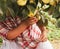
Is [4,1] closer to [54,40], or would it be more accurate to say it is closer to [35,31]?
[35,31]

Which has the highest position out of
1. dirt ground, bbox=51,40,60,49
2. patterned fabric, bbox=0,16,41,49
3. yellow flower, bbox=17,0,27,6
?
yellow flower, bbox=17,0,27,6

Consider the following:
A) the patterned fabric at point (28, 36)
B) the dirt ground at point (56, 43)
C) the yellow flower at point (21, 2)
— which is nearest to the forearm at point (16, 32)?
the patterned fabric at point (28, 36)

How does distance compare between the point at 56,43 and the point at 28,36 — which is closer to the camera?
the point at 28,36

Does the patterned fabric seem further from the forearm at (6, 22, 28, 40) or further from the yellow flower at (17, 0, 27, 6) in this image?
the yellow flower at (17, 0, 27, 6)

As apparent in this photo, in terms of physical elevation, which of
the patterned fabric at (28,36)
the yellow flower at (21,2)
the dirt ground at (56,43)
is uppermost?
the yellow flower at (21,2)

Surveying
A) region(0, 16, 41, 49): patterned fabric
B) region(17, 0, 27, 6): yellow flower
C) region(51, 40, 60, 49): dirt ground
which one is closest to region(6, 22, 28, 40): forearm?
region(0, 16, 41, 49): patterned fabric

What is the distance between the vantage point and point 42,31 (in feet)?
7.66

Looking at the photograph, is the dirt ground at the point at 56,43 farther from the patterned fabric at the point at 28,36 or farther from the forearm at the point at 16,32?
the forearm at the point at 16,32

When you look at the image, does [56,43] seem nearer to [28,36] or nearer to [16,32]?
[28,36]

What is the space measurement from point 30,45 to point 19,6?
1018 millimetres

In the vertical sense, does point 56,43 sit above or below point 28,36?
below

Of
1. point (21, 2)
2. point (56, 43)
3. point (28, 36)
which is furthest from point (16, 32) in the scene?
point (56, 43)

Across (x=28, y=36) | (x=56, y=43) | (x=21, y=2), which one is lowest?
(x=56, y=43)

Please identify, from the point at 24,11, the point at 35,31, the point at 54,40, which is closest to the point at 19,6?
the point at 24,11
